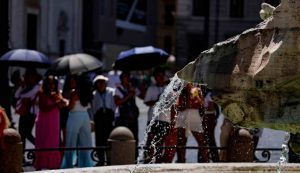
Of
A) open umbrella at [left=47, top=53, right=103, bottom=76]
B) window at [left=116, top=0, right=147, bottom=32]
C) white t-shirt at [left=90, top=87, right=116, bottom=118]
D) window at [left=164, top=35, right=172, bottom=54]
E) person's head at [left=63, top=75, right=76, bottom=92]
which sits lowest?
window at [left=164, top=35, right=172, bottom=54]

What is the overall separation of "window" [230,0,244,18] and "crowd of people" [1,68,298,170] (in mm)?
42424

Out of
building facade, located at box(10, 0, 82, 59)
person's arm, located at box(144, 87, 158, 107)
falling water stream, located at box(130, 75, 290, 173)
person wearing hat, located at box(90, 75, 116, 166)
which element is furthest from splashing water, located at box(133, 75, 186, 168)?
building facade, located at box(10, 0, 82, 59)

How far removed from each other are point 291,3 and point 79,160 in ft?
17.3

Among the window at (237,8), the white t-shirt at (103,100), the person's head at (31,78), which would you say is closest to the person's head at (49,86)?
the white t-shirt at (103,100)

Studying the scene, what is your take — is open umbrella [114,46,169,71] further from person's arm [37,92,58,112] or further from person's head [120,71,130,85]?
person's arm [37,92,58,112]

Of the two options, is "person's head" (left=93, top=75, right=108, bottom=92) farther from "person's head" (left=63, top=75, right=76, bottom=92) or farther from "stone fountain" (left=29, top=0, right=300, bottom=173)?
"stone fountain" (left=29, top=0, right=300, bottom=173)

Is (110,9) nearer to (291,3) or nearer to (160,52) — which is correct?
(160,52)

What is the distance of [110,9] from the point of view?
53781mm

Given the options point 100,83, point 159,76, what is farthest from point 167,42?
point 100,83

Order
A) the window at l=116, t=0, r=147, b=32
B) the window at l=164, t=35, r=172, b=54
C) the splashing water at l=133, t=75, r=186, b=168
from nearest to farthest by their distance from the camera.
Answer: the splashing water at l=133, t=75, r=186, b=168, the window at l=116, t=0, r=147, b=32, the window at l=164, t=35, r=172, b=54

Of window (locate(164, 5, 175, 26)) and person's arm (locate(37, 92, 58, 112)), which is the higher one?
window (locate(164, 5, 175, 26))

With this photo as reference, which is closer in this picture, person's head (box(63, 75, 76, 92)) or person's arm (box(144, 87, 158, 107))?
person's head (box(63, 75, 76, 92))

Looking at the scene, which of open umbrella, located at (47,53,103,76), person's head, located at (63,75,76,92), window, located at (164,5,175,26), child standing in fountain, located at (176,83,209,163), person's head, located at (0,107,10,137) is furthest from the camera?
window, located at (164,5,175,26)

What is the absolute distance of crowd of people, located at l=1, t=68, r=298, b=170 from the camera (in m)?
10.1
